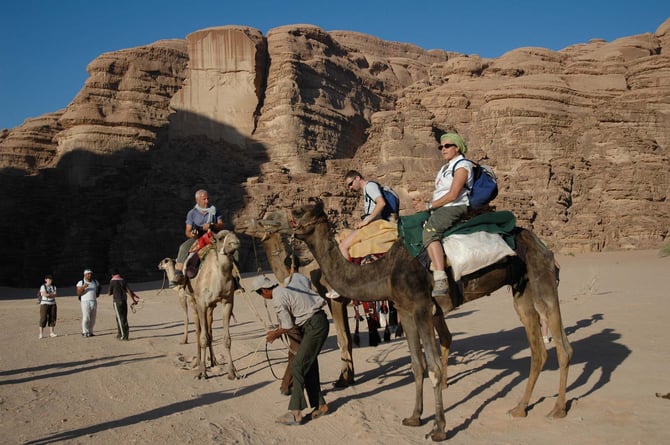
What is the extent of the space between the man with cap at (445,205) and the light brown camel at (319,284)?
1.70 meters

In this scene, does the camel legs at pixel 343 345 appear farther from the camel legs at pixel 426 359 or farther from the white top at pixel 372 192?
the camel legs at pixel 426 359

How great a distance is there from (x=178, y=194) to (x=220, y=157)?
9878mm

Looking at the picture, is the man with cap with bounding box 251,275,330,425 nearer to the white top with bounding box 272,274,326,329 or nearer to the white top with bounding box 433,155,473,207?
the white top with bounding box 272,274,326,329

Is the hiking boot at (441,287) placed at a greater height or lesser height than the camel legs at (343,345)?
greater

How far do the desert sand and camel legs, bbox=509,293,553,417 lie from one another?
0.70ft

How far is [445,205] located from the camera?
22.2ft

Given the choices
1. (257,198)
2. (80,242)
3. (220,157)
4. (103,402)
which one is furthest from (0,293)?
(103,402)

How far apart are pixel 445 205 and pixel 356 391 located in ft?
10.8

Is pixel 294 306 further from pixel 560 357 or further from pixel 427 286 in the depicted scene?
pixel 560 357

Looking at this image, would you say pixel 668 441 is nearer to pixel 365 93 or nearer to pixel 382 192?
pixel 382 192

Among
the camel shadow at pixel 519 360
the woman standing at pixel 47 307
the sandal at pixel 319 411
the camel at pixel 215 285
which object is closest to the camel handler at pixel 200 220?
the camel at pixel 215 285

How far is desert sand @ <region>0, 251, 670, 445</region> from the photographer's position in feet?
21.6

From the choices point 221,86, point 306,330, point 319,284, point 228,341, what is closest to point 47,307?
point 228,341

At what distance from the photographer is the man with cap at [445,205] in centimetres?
646
